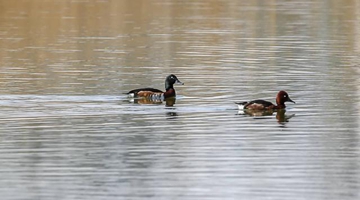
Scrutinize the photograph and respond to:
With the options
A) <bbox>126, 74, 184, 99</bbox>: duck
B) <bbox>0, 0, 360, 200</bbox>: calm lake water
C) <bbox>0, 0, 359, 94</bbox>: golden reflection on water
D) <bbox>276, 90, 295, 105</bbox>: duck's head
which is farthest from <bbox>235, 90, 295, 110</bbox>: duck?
<bbox>0, 0, 359, 94</bbox>: golden reflection on water

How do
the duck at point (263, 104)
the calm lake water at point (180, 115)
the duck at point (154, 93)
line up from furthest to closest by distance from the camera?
the duck at point (154, 93) < the duck at point (263, 104) < the calm lake water at point (180, 115)

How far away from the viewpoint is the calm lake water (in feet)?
51.2

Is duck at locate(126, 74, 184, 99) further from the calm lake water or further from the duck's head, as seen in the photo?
the duck's head

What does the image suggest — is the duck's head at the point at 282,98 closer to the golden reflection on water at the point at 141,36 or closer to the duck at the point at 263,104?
the duck at the point at 263,104

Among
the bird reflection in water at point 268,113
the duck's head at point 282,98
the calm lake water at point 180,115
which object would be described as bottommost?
the bird reflection in water at point 268,113

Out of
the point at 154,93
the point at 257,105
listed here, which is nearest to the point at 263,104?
the point at 257,105

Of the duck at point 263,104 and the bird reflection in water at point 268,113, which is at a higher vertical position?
the duck at point 263,104

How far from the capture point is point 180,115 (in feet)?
73.8

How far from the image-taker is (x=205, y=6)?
63750mm

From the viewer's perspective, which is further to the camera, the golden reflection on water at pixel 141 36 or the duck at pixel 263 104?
the golden reflection on water at pixel 141 36

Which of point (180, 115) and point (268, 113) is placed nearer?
point (180, 115)

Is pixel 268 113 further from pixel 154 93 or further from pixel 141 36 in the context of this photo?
pixel 141 36

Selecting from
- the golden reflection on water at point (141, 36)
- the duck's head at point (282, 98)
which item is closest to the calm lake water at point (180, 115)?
the golden reflection on water at point (141, 36)

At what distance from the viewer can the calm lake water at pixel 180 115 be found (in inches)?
615
